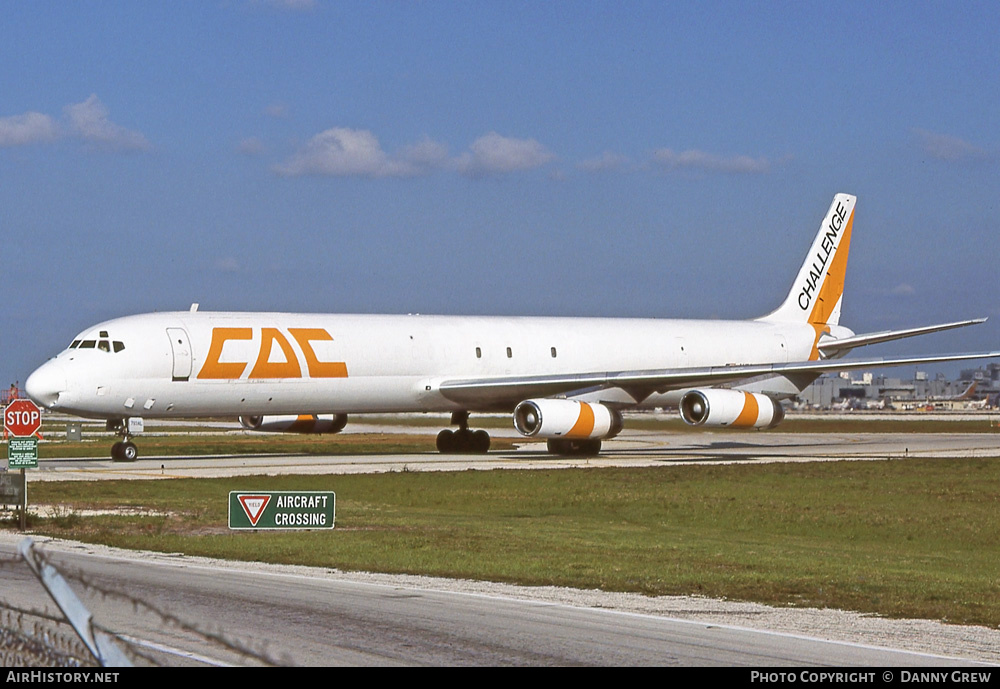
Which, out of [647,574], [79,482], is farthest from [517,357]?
[647,574]

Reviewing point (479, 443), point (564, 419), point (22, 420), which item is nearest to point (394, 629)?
point (22, 420)

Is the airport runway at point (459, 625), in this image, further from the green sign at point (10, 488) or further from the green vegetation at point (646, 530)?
the green sign at point (10, 488)

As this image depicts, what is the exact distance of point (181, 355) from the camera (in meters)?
41.7

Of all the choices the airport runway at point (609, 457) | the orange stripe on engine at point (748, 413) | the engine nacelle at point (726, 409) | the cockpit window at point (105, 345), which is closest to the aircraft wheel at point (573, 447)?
the airport runway at point (609, 457)

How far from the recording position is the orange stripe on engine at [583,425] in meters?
46.6

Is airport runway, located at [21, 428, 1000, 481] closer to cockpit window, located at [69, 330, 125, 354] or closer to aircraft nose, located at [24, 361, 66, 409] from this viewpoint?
aircraft nose, located at [24, 361, 66, 409]

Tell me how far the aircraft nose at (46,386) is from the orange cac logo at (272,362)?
4.06 m

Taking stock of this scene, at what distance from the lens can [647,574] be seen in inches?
728

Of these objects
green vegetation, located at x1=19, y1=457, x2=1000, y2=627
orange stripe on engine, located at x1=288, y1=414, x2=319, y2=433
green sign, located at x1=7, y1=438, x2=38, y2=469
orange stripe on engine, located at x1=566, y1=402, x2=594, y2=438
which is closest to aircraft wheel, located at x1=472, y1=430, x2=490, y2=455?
orange stripe on engine, located at x1=288, y1=414, x2=319, y2=433

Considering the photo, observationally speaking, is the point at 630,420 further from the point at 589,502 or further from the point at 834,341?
the point at 589,502

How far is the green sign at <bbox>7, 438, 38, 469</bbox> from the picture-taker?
25453 millimetres

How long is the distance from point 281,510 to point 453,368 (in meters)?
25.7

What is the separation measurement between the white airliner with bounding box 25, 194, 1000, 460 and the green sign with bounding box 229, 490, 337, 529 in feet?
59.0
